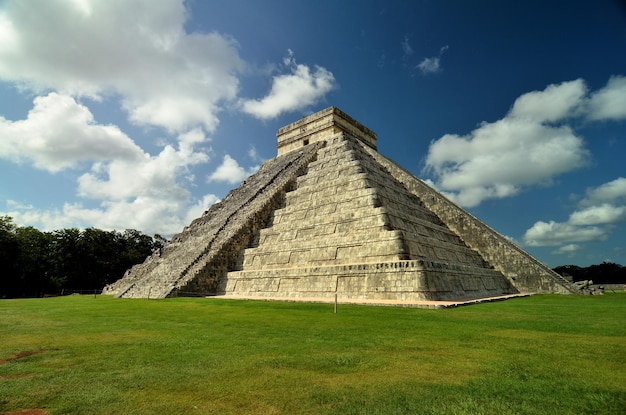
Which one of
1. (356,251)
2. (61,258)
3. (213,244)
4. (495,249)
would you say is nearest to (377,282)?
(356,251)

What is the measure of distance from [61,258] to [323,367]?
156 ft

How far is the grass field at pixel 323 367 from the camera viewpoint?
3.36 meters

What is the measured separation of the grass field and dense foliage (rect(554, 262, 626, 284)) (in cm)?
4791

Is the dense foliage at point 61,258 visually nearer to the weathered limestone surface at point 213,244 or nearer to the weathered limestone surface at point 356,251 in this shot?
the weathered limestone surface at point 213,244

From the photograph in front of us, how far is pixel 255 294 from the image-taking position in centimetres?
1672

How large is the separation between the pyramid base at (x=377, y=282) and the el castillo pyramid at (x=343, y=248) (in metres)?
0.04

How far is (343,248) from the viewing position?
15.4 m

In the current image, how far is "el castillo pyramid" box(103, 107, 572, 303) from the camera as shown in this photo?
44.8 feet

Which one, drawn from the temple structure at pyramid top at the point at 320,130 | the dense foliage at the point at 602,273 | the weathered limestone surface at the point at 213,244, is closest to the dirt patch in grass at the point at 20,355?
the weathered limestone surface at the point at 213,244

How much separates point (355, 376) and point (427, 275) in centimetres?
878

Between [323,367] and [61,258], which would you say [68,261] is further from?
[323,367]

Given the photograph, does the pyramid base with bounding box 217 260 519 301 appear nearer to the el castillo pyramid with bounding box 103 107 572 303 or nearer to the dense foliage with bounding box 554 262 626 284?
the el castillo pyramid with bounding box 103 107 572 303

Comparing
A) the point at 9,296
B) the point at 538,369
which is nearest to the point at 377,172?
the point at 538,369

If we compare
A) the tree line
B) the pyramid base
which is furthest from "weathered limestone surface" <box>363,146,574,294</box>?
the tree line
